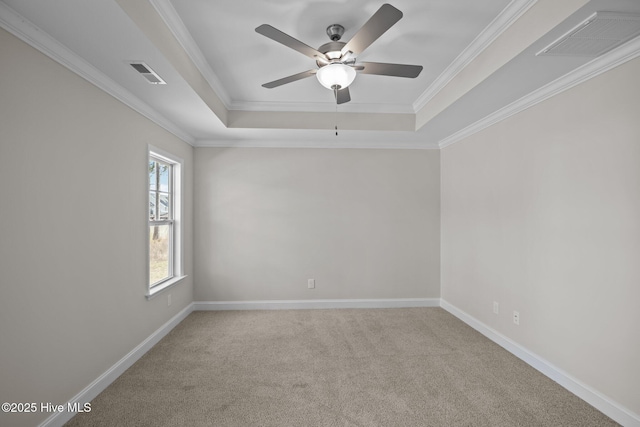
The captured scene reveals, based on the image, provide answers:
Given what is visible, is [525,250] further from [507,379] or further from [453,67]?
→ [453,67]

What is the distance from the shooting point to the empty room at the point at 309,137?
5.91 feet

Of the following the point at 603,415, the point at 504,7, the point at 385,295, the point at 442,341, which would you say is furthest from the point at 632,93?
the point at 385,295

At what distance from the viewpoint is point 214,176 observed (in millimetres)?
4426

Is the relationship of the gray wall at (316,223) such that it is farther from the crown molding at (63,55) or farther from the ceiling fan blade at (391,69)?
the ceiling fan blade at (391,69)

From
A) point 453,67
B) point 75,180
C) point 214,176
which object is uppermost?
point 453,67

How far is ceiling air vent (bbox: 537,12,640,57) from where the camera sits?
1.66m

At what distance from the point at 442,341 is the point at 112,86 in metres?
3.74

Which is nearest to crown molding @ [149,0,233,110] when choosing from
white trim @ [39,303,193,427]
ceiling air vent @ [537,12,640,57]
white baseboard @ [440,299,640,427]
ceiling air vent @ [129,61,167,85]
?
ceiling air vent @ [129,61,167,85]

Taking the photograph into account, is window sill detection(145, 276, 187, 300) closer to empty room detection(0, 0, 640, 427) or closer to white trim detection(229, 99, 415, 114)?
empty room detection(0, 0, 640, 427)

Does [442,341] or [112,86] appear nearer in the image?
[112,86]

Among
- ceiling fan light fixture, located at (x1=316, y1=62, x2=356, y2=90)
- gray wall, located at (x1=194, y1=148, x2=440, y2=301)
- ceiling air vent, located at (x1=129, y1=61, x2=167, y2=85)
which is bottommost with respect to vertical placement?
gray wall, located at (x1=194, y1=148, x2=440, y2=301)

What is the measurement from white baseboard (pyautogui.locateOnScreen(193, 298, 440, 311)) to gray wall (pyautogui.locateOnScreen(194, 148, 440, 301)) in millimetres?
69

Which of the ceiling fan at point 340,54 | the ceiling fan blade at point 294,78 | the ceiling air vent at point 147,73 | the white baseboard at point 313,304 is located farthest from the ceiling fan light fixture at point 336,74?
the white baseboard at point 313,304

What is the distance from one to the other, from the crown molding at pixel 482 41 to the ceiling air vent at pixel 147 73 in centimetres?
236
